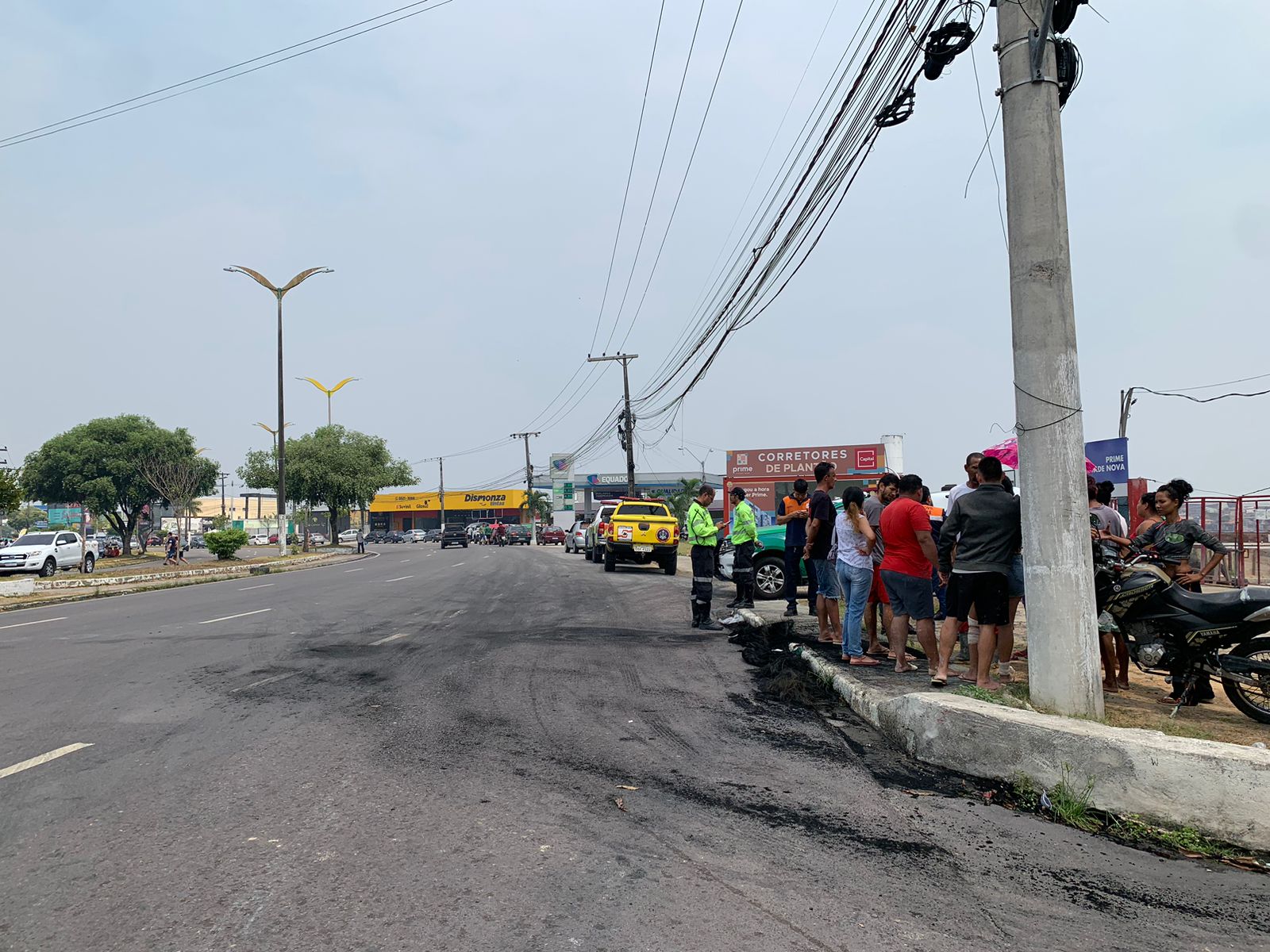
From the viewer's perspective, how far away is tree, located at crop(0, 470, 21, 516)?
98.5 feet

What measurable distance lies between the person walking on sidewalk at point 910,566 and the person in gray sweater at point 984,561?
0.42 meters

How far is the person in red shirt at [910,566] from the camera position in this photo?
748 cm

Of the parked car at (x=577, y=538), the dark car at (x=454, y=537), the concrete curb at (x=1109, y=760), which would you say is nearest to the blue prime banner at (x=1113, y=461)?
the concrete curb at (x=1109, y=760)

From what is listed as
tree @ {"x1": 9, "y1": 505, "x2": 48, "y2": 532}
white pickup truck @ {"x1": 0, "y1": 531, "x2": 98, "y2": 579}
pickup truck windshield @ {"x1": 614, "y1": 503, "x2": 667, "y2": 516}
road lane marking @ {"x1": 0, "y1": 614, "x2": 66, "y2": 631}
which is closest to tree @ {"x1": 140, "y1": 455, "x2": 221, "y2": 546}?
white pickup truck @ {"x1": 0, "y1": 531, "x2": 98, "y2": 579}

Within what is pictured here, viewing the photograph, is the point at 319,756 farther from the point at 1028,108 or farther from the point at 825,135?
the point at 825,135

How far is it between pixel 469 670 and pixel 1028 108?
656 cm

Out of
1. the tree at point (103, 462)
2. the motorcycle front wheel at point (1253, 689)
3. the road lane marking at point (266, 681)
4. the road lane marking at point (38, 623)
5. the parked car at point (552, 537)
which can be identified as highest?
the tree at point (103, 462)

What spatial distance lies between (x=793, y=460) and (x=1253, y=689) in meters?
47.4

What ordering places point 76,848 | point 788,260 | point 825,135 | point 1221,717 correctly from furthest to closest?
point 788,260 → point 825,135 → point 1221,717 → point 76,848

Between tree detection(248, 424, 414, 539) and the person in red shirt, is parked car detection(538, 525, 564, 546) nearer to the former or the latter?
tree detection(248, 424, 414, 539)

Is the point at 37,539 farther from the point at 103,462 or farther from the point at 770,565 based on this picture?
the point at 770,565

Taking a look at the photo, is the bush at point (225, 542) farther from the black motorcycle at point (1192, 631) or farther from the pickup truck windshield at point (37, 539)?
the black motorcycle at point (1192, 631)

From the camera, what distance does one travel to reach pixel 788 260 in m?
13.1

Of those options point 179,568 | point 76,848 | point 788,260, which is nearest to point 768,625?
point 788,260
